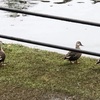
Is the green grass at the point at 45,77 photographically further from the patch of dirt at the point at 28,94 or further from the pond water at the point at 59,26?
the pond water at the point at 59,26

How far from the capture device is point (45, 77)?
7.04 metres

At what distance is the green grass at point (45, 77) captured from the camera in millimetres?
6191

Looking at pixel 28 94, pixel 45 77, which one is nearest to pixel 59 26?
pixel 45 77

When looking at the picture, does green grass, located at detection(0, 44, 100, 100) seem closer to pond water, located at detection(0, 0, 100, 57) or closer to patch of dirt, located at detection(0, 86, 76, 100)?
patch of dirt, located at detection(0, 86, 76, 100)

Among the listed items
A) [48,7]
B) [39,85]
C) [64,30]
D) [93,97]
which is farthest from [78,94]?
[48,7]

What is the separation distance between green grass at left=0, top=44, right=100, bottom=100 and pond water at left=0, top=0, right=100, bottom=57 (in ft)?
5.59

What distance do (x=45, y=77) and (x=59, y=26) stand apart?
20.7ft

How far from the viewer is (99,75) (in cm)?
723

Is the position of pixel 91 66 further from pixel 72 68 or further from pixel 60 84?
pixel 60 84

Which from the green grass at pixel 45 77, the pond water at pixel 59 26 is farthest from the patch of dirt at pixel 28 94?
the pond water at pixel 59 26

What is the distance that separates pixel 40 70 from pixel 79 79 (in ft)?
2.87

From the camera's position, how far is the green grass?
619 cm

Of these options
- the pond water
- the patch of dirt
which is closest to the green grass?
the patch of dirt

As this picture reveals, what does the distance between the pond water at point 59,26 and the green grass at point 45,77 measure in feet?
5.59
